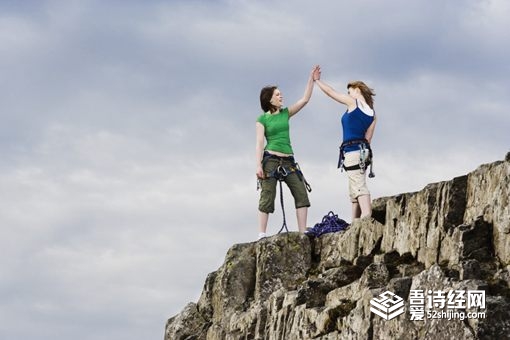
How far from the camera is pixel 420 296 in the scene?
56.6ft

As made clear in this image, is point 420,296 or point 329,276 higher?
point 329,276

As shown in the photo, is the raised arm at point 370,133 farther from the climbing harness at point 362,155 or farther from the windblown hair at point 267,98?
the windblown hair at point 267,98

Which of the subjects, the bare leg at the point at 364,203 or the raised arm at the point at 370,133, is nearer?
the bare leg at the point at 364,203

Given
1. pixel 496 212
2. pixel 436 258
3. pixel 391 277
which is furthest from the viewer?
pixel 391 277

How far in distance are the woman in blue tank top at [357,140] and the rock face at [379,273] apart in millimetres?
1066

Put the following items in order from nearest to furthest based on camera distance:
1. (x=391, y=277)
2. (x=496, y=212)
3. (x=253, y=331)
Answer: (x=496, y=212) < (x=391, y=277) < (x=253, y=331)

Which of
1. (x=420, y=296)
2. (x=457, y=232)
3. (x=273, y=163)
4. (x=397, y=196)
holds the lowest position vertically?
(x=420, y=296)

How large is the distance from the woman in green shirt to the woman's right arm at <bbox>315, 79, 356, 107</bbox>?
0.83 metres

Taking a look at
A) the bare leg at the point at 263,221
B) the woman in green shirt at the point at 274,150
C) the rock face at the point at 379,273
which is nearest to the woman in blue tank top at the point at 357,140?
the rock face at the point at 379,273

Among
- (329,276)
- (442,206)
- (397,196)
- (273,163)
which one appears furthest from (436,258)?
(273,163)

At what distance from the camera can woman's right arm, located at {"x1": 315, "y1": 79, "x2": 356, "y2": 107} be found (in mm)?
25734

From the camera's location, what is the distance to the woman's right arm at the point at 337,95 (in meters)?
25.7

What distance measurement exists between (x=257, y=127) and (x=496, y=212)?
11450 mm

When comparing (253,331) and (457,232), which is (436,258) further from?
(253,331)
